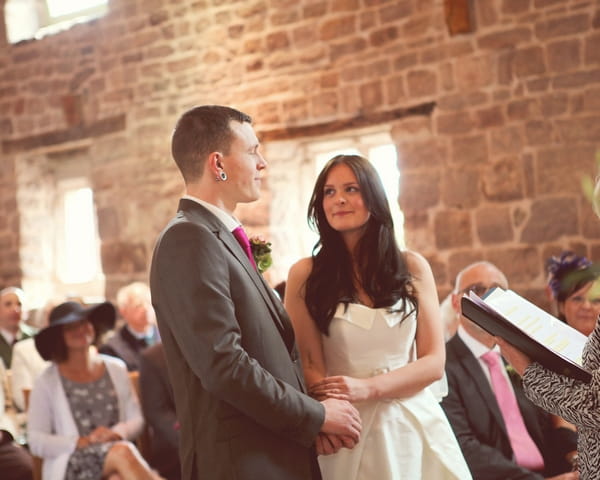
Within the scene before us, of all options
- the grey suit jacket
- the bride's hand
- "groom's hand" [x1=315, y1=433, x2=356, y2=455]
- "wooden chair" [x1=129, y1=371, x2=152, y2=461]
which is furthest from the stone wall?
the grey suit jacket

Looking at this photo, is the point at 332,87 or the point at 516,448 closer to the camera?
the point at 516,448

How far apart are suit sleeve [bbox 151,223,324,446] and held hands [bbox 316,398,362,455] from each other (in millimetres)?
58

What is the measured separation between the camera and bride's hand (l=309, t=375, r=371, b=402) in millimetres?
2225

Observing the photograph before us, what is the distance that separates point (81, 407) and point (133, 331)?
5.14ft

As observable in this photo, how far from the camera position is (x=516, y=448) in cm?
324

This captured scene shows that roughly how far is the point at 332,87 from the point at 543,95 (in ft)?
5.28

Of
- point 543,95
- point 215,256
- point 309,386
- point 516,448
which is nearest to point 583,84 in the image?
point 543,95

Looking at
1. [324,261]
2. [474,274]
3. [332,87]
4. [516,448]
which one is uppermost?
[332,87]

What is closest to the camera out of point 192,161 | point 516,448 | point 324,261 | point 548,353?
point 548,353

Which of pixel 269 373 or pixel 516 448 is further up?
pixel 269 373

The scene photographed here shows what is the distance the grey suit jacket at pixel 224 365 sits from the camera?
187 centimetres

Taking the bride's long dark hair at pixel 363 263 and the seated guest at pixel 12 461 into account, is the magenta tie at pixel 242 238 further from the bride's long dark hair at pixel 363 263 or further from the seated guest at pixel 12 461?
the seated guest at pixel 12 461

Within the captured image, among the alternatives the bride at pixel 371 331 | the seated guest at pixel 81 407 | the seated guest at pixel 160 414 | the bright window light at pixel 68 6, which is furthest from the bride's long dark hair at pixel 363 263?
the bright window light at pixel 68 6

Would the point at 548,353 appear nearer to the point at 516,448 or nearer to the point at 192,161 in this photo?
the point at 192,161
